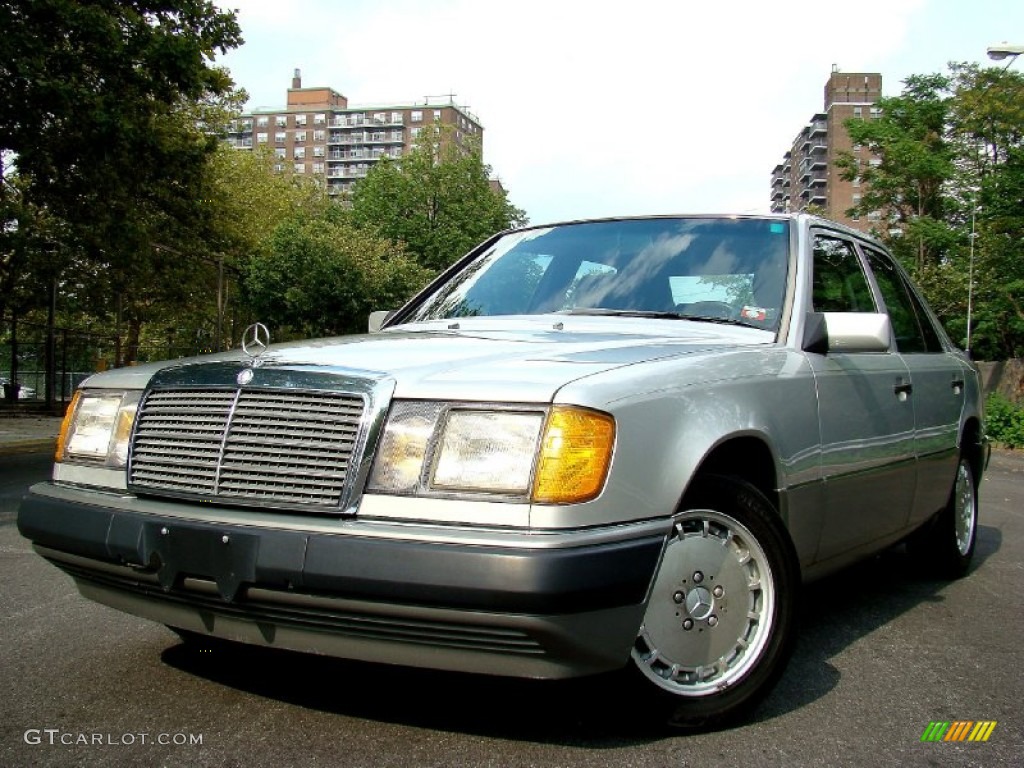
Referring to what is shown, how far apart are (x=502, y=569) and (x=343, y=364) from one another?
0.83 metres

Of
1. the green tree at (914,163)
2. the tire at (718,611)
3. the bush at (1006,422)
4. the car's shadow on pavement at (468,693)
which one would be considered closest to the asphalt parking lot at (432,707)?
the car's shadow on pavement at (468,693)

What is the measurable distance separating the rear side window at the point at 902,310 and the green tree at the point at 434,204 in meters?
47.2

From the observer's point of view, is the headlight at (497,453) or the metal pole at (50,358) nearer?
the headlight at (497,453)

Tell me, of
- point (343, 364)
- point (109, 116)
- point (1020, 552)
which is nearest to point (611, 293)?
point (343, 364)

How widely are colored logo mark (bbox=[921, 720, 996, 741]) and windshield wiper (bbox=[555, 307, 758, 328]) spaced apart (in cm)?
151

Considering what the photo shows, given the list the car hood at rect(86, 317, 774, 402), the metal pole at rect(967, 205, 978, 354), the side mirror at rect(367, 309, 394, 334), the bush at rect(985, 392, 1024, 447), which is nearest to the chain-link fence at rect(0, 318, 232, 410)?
the bush at rect(985, 392, 1024, 447)

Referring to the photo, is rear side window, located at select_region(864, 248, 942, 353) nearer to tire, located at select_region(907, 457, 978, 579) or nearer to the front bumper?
tire, located at select_region(907, 457, 978, 579)

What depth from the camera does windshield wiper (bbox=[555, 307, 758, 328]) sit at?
384 centimetres

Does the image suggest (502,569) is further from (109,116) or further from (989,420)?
(989,420)

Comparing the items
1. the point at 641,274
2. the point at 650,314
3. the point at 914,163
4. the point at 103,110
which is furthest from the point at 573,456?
the point at 914,163

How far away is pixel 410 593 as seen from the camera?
8.00ft

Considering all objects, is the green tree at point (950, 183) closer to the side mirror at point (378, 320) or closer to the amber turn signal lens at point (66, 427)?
the side mirror at point (378, 320)

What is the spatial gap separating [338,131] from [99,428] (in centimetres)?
14955

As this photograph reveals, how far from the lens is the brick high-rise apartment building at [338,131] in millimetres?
144750
